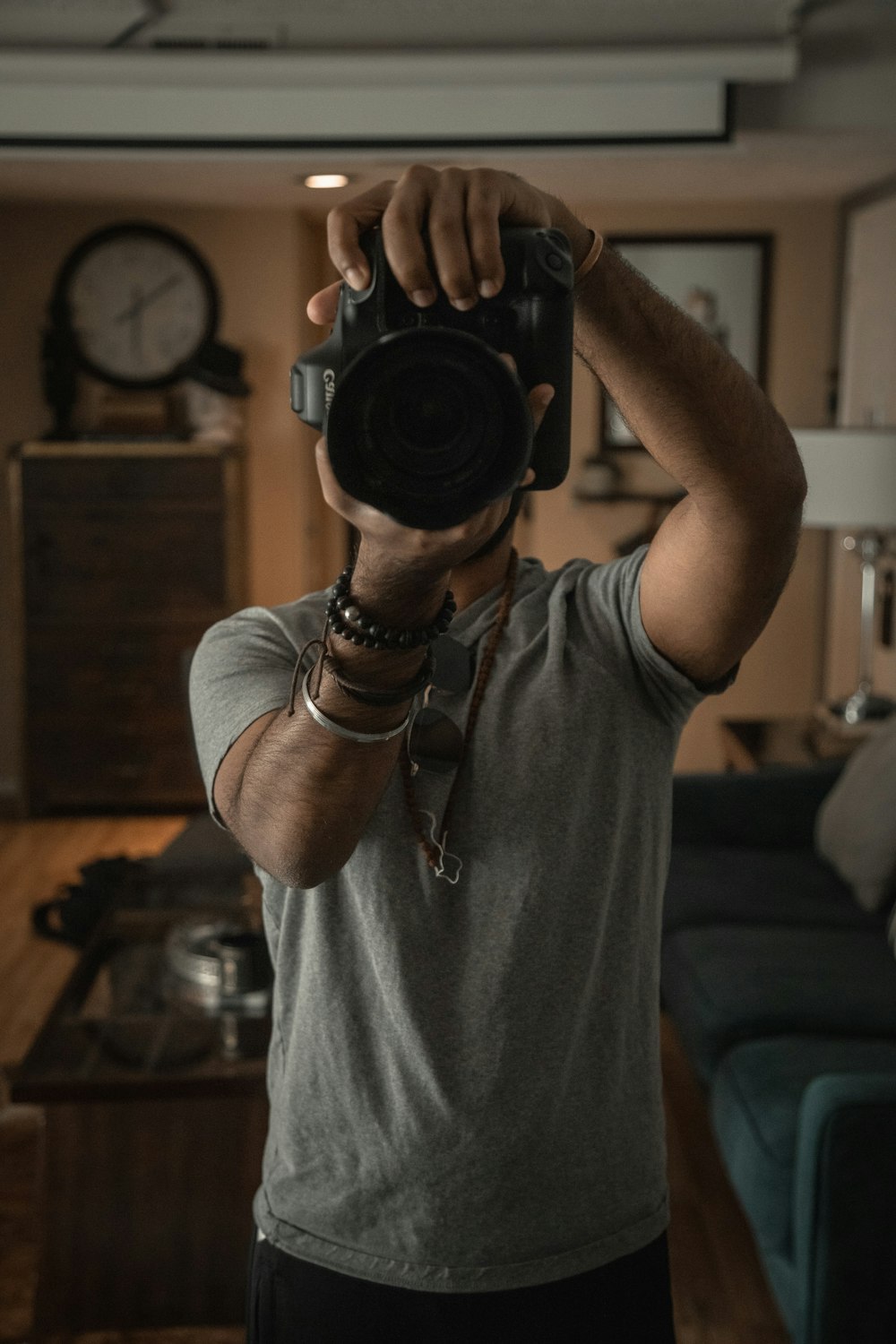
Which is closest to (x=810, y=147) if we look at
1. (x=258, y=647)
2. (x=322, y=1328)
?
(x=258, y=647)

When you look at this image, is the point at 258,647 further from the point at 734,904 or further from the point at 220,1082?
the point at 734,904

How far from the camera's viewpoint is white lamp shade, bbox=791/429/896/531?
323 cm

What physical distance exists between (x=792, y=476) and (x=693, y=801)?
2.40 m

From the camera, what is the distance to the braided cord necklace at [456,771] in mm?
832

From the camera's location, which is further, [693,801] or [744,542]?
[693,801]

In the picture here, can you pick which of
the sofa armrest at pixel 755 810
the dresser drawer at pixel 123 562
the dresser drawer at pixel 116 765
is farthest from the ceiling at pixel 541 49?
the dresser drawer at pixel 116 765

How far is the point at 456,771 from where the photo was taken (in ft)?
2.80

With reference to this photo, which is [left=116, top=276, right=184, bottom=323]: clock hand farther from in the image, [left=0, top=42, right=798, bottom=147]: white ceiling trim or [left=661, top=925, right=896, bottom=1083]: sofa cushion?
[left=661, top=925, right=896, bottom=1083]: sofa cushion

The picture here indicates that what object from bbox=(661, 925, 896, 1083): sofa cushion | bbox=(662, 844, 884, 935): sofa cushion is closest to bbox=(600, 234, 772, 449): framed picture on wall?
bbox=(662, 844, 884, 935): sofa cushion

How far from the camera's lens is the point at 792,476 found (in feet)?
2.64

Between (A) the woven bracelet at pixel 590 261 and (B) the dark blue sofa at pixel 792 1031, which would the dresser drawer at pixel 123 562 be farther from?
(A) the woven bracelet at pixel 590 261

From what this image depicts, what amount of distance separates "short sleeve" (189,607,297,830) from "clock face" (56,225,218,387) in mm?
3900

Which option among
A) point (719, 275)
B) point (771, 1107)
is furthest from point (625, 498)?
point (771, 1107)

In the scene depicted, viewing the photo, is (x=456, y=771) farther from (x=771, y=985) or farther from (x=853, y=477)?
(x=853, y=477)
